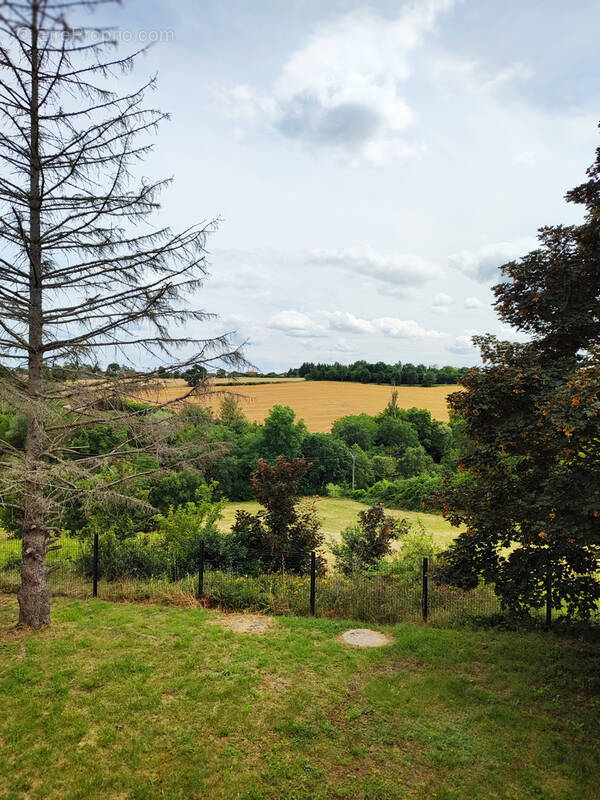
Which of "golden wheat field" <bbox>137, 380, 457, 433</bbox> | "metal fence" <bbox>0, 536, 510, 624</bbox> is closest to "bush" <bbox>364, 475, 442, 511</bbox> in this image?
"golden wheat field" <bbox>137, 380, 457, 433</bbox>

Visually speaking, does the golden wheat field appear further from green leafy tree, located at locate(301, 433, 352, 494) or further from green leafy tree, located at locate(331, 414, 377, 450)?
green leafy tree, located at locate(301, 433, 352, 494)

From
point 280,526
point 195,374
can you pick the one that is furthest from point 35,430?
point 280,526

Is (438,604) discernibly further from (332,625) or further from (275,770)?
(275,770)

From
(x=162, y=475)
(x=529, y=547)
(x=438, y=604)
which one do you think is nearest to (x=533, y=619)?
(x=438, y=604)

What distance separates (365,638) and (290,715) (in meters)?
2.85

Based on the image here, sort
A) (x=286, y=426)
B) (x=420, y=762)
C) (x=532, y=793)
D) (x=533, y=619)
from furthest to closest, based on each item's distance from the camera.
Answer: (x=286, y=426)
(x=533, y=619)
(x=420, y=762)
(x=532, y=793)

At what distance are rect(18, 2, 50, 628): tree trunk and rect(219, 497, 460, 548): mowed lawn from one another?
16.5 meters

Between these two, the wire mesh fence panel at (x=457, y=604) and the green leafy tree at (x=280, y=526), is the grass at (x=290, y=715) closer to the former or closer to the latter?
the wire mesh fence panel at (x=457, y=604)

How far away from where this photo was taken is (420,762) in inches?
197

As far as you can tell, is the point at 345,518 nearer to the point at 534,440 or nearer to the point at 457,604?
the point at 457,604

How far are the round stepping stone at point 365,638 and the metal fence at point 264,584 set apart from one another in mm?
936

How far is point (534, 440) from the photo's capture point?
22.2 ft

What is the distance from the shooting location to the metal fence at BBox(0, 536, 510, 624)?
31.8ft

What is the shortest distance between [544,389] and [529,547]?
2.61 meters
